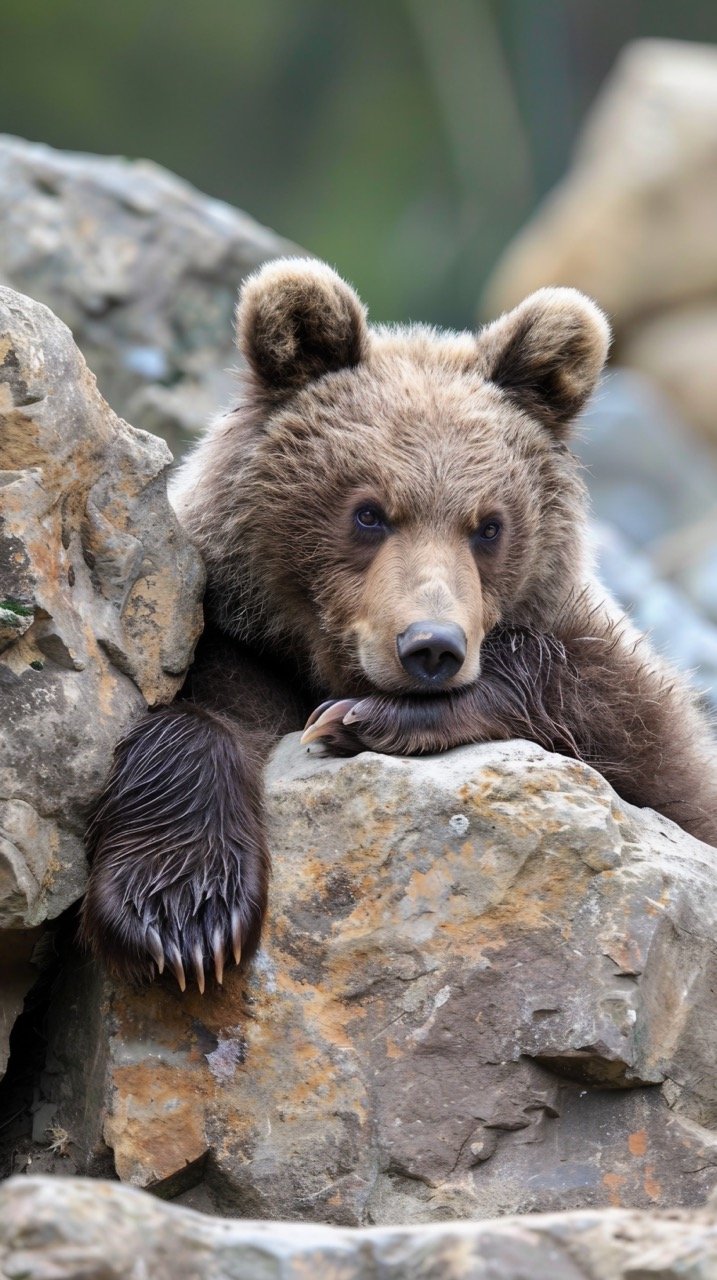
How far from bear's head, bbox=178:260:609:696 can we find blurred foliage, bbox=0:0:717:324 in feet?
45.6

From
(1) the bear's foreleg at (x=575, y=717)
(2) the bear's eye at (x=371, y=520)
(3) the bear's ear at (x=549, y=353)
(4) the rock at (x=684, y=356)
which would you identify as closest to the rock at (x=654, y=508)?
(4) the rock at (x=684, y=356)

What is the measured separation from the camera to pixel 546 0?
1842 centimetres

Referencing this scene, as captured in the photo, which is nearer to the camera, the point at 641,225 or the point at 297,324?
the point at 297,324

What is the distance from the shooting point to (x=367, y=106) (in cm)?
1886

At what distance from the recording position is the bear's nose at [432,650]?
12.2 ft

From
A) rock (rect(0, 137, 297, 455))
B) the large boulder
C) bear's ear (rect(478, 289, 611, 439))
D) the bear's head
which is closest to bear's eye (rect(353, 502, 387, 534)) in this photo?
the bear's head

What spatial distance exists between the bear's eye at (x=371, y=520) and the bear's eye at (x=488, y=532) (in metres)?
0.28

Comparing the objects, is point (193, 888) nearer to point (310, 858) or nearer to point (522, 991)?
point (310, 858)

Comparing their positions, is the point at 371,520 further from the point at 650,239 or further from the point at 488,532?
the point at 650,239

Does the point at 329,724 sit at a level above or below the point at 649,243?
above

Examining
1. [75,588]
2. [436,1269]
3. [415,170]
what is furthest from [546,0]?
[436,1269]

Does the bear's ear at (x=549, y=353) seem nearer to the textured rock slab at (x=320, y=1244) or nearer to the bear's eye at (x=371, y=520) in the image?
the bear's eye at (x=371, y=520)

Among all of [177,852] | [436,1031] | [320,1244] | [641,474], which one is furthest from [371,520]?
[641,474]

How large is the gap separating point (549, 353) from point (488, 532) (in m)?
0.65
